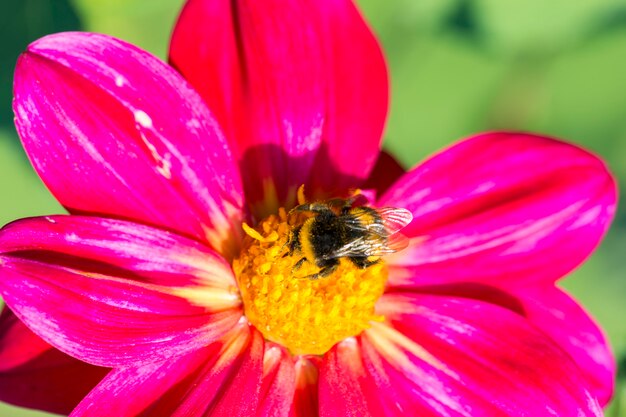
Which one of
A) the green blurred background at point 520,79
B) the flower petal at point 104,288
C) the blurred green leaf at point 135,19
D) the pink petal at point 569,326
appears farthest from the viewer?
the green blurred background at point 520,79

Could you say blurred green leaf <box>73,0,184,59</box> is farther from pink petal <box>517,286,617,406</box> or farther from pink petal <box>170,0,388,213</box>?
pink petal <box>517,286,617,406</box>

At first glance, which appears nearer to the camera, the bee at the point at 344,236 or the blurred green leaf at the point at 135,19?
the bee at the point at 344,236

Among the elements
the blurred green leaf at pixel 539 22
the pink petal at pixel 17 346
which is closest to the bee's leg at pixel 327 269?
the pink petal at pixel 17 346

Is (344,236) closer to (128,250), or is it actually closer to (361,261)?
(361,261)

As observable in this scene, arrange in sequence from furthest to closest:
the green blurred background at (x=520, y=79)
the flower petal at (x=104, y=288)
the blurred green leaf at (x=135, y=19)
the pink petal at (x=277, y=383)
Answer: the green blurred background at (x=520, y=79)
the blurred green leaf at (x=135, y=19)
the pink petal at (x=277, y=383)
the flower petal at (x=104, y=288)

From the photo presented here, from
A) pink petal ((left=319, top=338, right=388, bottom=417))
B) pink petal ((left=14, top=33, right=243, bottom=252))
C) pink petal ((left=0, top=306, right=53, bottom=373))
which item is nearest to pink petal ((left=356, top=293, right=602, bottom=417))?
pink petal ((left=319, top=338, right=388, bottom=417))

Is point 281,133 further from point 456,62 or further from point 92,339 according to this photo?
point 456,62

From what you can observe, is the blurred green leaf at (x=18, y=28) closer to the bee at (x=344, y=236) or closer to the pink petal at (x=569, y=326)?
the bee at (x=344, y=236)
